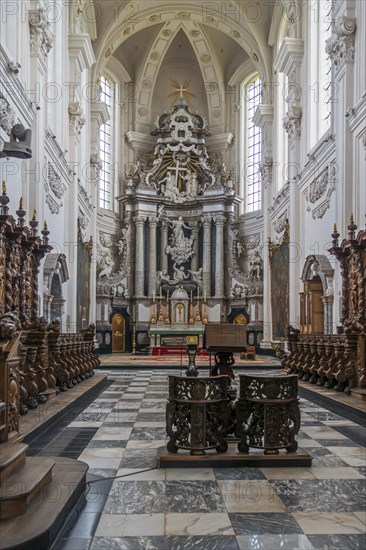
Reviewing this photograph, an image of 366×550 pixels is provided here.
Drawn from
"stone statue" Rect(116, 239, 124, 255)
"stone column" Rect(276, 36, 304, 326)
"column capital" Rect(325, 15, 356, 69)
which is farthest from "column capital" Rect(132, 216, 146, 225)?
"column capital" Rect(325, 15, 356, 69)

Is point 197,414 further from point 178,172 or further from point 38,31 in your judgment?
point 178,172

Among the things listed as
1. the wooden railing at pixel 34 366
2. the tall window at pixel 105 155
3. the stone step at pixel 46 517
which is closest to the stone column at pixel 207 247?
the tall window at pixel 105 155

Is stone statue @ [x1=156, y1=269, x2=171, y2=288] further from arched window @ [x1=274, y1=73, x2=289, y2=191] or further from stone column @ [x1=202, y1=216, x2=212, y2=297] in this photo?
arched window @ [x1=274, y1=73, x2=289, y2=191]

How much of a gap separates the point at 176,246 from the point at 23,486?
2320 centimetres

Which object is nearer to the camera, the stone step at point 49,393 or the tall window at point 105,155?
the stone step at point 49,393

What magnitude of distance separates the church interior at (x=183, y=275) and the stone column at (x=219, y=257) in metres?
0.09

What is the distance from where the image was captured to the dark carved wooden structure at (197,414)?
4918mm

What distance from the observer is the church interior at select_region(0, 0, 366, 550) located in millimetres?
3881

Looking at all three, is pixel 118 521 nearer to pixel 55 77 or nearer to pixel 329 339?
pixel 329 339

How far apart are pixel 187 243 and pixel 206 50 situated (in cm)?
876

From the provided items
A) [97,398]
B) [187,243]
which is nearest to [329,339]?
[97,398]

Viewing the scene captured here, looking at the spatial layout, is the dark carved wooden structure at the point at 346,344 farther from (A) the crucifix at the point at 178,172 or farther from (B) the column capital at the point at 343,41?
(A) the crucifix at the point at 178,172

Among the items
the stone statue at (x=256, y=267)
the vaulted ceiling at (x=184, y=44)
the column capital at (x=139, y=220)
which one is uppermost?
the vaulted ceiling at (x=184, y=44)

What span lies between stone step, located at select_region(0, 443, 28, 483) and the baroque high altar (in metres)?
20.5
